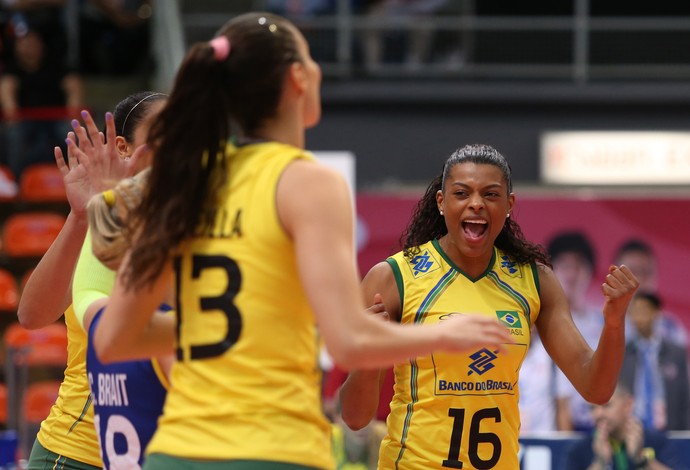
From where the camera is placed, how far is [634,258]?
13133mm

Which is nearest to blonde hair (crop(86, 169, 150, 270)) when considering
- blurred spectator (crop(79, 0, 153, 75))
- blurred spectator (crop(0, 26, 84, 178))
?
blurred spectator (crop(0, 26, 84, 178))

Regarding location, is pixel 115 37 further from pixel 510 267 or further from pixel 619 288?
pixel 619 288

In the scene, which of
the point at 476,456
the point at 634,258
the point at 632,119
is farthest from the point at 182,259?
the point at 632,119

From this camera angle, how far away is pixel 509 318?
4.69 m

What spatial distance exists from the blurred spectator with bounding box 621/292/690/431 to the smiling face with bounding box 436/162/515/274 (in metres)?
7.71

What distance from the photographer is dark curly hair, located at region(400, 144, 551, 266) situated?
4.88 metres

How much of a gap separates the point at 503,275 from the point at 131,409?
169 cm

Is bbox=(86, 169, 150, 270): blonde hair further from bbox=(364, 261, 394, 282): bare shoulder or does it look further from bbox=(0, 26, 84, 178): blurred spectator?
bbox=(0, 26, 84, 178): blurred spectator

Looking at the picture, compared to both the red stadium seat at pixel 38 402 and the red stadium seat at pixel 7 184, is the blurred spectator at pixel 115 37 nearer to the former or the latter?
the red stadium seat at pixel 7 184

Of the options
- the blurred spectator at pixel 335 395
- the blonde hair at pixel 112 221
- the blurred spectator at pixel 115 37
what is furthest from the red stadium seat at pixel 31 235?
the blonde hair at pixel 112 221

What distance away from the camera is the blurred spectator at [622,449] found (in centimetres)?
865

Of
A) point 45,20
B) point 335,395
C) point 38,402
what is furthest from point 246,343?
point 45,20

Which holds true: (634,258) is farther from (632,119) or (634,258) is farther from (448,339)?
(448,339)

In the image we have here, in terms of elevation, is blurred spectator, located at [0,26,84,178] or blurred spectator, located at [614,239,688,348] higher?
blurred spectator, located at [0,26,84,178]
